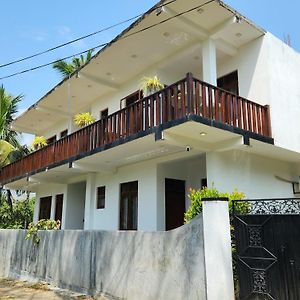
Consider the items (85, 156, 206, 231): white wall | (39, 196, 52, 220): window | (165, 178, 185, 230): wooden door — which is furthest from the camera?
(39, 196, 52, 220): window

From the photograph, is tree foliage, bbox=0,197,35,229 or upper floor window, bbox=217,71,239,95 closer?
upper floor window, bbox=217,71,239,95

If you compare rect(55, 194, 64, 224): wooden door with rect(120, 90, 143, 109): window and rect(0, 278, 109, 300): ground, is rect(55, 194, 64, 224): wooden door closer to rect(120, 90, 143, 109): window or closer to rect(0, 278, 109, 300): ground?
rect(120, 90, 143, 109): window

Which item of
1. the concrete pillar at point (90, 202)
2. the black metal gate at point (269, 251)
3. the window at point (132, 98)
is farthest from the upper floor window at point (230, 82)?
the concrete pillar at point (90, 202)

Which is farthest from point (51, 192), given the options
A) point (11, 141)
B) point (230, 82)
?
point (230, 82)

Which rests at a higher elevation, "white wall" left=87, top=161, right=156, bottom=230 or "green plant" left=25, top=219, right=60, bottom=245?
"white wall" left=87, top=161, right=156, bottom=230

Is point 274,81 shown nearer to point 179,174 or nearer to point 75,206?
point 179,174

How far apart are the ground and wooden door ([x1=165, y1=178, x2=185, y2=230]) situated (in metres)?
3.75

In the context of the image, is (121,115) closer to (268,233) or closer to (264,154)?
(264,154)

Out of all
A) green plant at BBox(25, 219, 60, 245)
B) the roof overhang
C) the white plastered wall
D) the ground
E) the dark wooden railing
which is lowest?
the ground

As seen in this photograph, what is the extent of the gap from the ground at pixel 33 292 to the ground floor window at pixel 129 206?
3.36 metres

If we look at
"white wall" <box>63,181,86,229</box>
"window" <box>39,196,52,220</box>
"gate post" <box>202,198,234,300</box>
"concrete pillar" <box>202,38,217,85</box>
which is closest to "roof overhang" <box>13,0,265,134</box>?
"concrete pillar" <box>202,38,217,85</box>

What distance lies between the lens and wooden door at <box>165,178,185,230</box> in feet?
34.5

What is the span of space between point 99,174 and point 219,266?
8.43 m

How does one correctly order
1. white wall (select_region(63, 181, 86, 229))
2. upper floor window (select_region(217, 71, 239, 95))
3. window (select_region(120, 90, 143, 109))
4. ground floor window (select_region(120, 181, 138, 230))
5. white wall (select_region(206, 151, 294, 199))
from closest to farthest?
white wall (select_region(206, 151, 294, 199)) < upper floor window (select_region(217, 71, 239, 95)) < ground floor window (select_region(120, 181, 138, 230)) < window (select_region(120, 90, 143, 109)) < white wall (select_region(63, 181, 86, 229))
